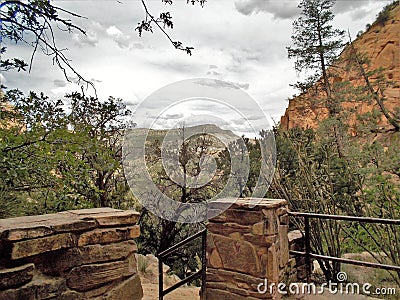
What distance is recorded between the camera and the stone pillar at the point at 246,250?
208cm

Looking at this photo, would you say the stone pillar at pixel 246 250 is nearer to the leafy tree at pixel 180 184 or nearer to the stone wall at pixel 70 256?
the stone wall at pixel 70 256

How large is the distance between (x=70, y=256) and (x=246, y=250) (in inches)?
51.0

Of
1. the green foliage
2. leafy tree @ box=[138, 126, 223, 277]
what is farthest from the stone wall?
leafy tree @ box=[138, 126, 223, 277]

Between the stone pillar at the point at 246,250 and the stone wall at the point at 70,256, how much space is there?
94 centimetres

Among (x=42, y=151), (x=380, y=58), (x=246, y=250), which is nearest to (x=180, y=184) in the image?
(x=246, y=250)

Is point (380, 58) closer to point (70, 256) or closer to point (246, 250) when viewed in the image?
point (246, 250)

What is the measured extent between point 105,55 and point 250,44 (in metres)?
2.14

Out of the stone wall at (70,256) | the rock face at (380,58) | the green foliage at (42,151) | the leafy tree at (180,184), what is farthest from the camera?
the rock face at (380,58)

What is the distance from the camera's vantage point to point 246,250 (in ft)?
7.04

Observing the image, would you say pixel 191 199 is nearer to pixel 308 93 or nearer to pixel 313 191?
pixel 313 191

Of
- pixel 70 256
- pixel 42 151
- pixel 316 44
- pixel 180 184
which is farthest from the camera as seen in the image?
pixel 316 44

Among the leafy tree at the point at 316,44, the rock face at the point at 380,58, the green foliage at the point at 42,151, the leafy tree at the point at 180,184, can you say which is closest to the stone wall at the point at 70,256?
the green foliage at the point at 42,151

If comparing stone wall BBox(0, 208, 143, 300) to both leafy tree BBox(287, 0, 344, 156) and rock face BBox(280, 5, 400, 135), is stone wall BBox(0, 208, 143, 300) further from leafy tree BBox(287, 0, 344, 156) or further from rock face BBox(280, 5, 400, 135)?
rock face BBox(280, 5, 400, 135)

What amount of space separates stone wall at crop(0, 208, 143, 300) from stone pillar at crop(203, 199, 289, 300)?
94 cm
